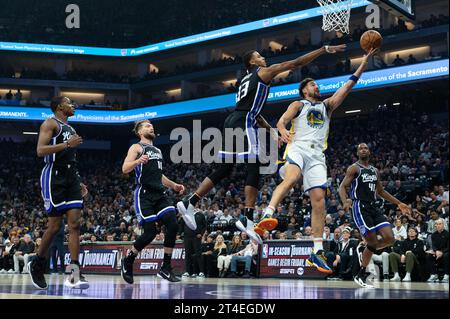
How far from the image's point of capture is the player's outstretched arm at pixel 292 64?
7.02 m

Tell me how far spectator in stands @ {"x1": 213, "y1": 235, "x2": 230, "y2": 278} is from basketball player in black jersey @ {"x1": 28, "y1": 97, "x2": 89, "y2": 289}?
323 inches

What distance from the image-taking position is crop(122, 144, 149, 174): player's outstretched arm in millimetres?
7707

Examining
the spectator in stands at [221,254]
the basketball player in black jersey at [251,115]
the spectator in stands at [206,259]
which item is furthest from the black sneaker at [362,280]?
the spectator in stands at [206,259]

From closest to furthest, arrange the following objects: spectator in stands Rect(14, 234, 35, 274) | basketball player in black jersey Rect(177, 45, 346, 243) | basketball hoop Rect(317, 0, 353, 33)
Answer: basketball player in black jersey Rect(177, 45, 346, 243) < basketball hoop Rect(317, 0, 353, 33) < spectator in stands Rect(14, 234, 35, 274)

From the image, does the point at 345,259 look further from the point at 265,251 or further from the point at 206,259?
the point at 206,259

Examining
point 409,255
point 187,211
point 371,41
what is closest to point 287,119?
point 371,41

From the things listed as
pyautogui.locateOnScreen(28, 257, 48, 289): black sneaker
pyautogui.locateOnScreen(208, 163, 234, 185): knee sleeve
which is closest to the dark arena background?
pyautogui.locateOnScreen(28, 257, 48, 289): black sneaker

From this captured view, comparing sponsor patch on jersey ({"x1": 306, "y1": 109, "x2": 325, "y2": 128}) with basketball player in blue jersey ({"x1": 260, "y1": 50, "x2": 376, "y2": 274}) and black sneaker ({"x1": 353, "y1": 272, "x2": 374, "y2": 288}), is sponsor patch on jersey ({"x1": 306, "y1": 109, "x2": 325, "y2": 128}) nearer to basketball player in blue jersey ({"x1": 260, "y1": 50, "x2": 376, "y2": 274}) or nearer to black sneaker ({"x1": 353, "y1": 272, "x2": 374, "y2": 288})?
basketball player in blue jersey ({"x1": 260, "y1": 50, "x2": 376, "y2": 274})

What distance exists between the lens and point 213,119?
34750mm

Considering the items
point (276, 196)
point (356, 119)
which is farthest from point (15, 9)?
point (276, 196)

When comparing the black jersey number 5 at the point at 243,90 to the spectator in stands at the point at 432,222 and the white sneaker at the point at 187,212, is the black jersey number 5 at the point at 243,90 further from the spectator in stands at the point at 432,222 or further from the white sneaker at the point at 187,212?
the spectator in stands at the point at 432,222

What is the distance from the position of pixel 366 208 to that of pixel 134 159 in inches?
150

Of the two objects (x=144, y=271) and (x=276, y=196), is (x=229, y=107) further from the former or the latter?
(x=276, y=196)

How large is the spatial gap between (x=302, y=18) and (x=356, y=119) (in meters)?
6.43
